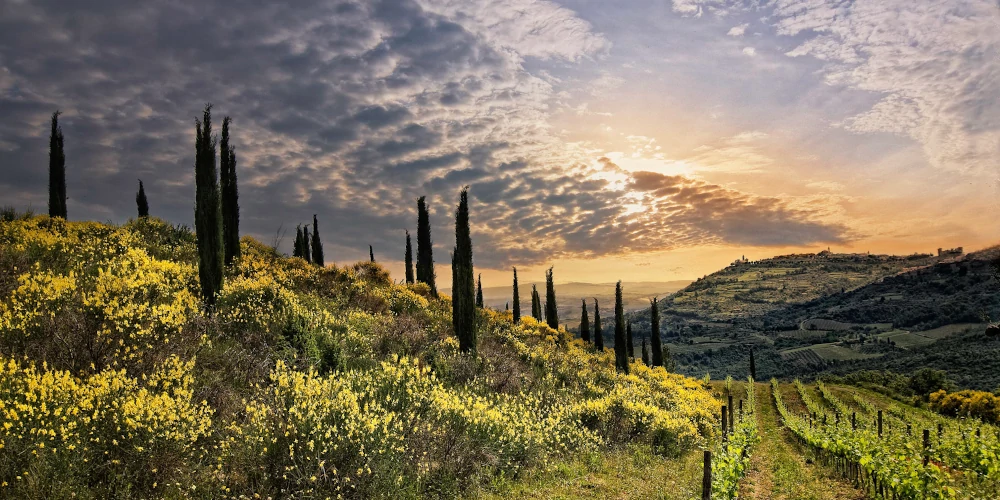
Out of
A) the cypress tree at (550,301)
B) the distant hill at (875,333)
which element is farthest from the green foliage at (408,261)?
the distant hill at (875,333)

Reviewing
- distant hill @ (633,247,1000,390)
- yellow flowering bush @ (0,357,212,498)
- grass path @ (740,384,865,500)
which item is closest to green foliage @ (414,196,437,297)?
grass path @ (740,384,865,500)

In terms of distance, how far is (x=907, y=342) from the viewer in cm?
11344

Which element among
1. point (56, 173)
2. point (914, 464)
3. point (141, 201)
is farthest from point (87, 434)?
point (141, 201)

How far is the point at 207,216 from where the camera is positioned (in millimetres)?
20547

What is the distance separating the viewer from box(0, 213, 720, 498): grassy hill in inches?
320

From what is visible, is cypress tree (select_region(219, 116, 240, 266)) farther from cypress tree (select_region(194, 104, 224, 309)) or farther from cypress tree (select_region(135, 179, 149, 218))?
cypress tree (select_region(135, 179, 149, 218))

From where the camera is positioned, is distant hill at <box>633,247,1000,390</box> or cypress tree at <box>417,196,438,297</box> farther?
distant hill at <box>633,247,1000,390</box>

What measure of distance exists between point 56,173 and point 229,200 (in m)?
11.2

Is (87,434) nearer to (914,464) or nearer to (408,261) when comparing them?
(914,464)

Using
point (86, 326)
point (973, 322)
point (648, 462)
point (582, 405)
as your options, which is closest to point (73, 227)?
point (86, 326)

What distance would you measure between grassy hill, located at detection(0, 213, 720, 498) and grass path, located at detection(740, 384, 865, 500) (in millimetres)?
2575

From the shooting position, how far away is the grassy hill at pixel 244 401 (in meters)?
8.12

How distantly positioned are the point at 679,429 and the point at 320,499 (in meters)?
17.5

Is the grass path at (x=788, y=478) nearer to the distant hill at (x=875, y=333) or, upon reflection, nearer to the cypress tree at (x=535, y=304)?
the cypress tree at (x=535, y=304)
